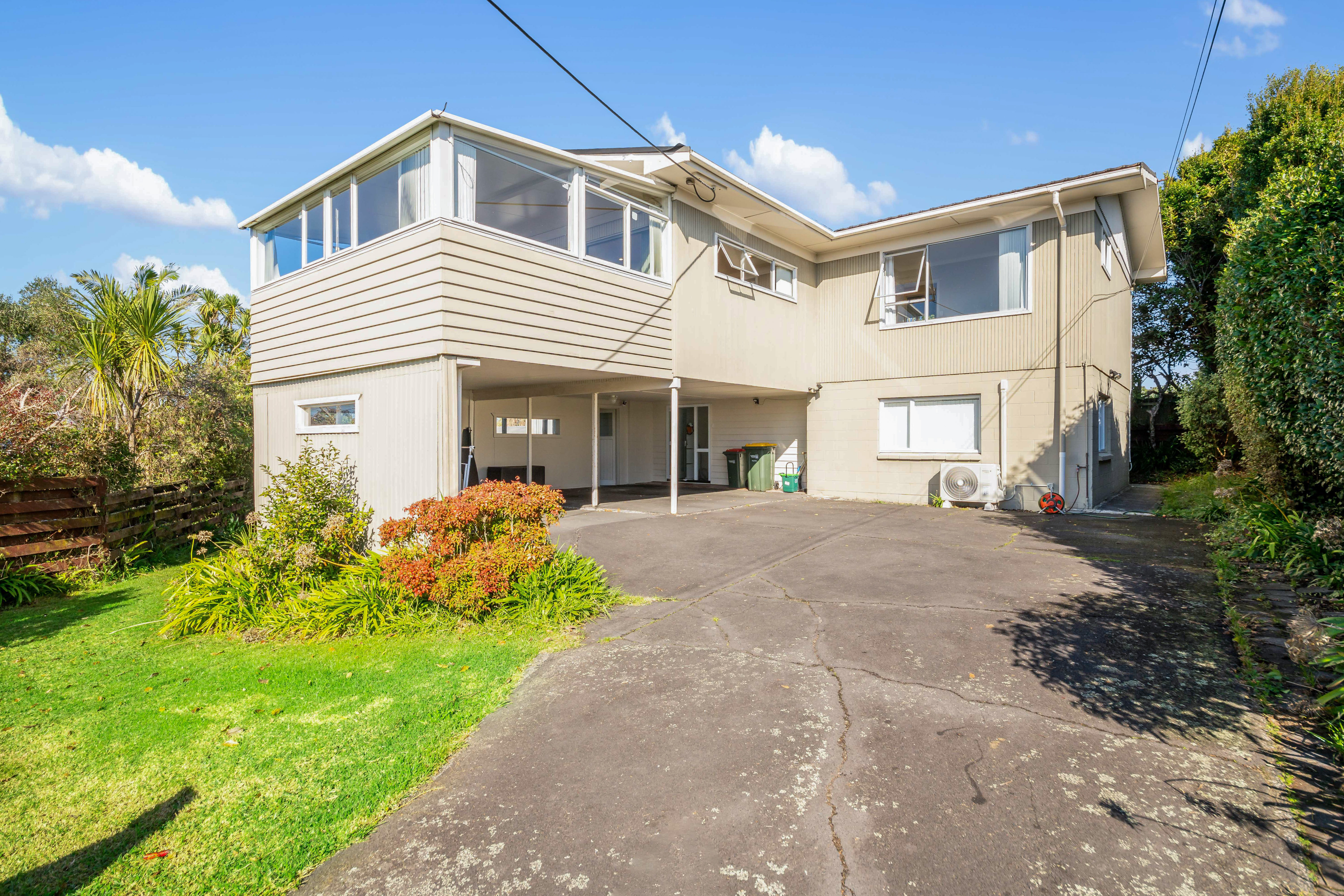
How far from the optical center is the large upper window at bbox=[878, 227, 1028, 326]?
476 inches

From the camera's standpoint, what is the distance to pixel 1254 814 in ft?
8.62

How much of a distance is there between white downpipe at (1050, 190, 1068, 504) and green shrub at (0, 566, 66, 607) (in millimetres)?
14519

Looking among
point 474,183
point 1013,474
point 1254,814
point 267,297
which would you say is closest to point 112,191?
point 267,297

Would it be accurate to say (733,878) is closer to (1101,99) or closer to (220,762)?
(220,762)

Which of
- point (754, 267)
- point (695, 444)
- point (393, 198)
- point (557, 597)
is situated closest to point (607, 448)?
point (695, 444)

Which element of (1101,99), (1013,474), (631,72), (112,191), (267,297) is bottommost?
(1013,474)

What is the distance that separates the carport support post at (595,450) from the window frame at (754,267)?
3297 millimetres

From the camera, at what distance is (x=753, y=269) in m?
12.8

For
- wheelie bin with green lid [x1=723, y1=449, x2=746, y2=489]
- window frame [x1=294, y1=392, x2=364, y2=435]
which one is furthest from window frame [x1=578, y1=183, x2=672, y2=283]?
wheelie bin with green lid [x1=723, y1=449, x2=746, y2=489]

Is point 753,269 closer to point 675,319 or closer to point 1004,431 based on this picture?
point 675,319

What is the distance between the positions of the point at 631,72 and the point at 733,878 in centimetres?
799

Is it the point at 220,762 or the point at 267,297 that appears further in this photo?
the point at 267,297

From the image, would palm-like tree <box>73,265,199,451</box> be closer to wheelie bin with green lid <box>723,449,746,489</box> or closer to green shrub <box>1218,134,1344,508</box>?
wheelie bin with green lid <box>723,449,746,489</box>

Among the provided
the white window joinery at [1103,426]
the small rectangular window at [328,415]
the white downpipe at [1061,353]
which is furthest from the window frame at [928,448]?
the small rectangular window at [328,415]
